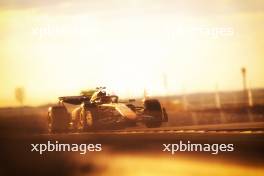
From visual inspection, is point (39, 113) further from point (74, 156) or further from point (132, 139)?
point (132, 139)

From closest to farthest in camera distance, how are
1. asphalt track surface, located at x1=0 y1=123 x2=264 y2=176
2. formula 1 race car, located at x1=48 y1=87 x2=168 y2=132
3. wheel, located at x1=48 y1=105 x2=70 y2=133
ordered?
asphalt track surface, located at x1=0 y1=123 x2=264 y2=176 → formula 1 race car, located at x1=48 y1=87 x2=168 y2=132 → wheel, located at x1=48 y1=105 x2=70 y2=133

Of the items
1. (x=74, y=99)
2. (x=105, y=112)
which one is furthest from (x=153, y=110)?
(x=74, y=99)

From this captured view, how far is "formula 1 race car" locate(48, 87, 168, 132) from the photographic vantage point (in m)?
5.95

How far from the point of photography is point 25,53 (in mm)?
5949

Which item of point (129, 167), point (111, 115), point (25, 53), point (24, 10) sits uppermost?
point (24, 10)

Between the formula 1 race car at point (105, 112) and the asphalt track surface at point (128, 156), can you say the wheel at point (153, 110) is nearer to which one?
the formula 1 race car at point (105, 112)

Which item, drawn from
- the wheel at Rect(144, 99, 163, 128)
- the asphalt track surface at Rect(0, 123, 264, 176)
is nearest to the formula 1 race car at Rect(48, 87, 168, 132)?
the wheel at Rect(144, 99, 163, 128)

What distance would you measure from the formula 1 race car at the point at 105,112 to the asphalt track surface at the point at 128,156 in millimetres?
162

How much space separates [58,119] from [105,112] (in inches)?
26.4

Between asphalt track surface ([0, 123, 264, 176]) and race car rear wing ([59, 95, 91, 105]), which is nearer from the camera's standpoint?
asphalt track surface ([0, 123, 264, 176])

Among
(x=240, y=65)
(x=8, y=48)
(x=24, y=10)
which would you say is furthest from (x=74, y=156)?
(x=240, y=65)

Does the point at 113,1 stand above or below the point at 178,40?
above

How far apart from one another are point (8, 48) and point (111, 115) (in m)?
1.66

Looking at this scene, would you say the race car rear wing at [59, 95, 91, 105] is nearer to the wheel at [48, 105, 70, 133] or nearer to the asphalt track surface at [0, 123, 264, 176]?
the wheel at [48, 105, 70, 133]
